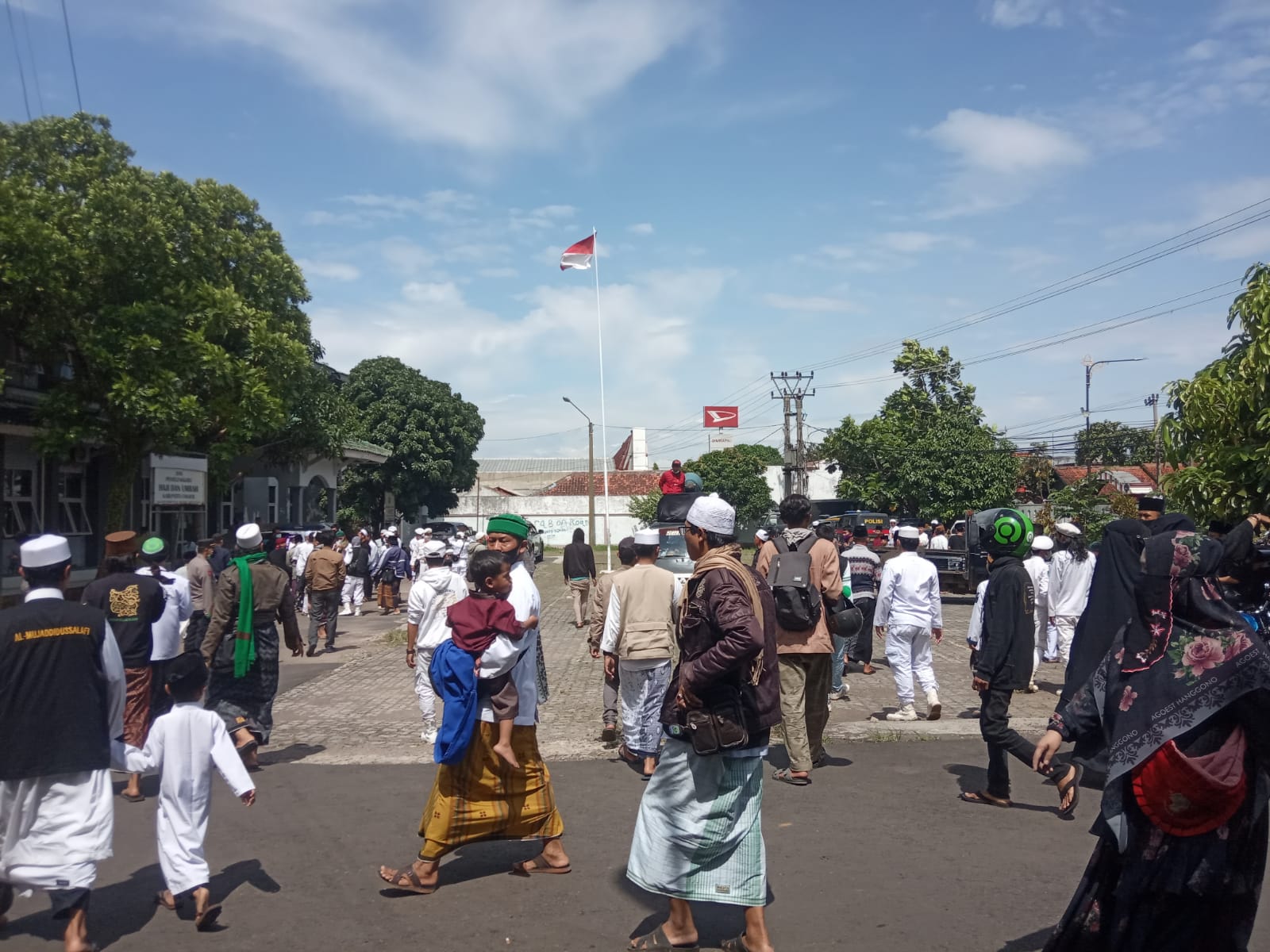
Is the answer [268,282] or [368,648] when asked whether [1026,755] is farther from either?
[268,282]


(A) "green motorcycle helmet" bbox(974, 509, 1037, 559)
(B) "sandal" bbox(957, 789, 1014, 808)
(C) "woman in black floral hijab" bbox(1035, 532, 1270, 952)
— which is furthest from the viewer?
(A) "green motorcycle helmet" bbox(974, 509, 1037, 559)

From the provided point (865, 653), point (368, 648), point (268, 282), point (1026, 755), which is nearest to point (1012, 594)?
point (1026, 755)

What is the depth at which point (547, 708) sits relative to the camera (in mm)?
10523

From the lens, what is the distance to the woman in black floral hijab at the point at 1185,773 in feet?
10.7

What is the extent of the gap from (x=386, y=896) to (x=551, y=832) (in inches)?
34.7

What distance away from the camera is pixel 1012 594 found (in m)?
6.65

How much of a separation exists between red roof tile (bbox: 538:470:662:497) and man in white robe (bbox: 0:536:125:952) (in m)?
62.4

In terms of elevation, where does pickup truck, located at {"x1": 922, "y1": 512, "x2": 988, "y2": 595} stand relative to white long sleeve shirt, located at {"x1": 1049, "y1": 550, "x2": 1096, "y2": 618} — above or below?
below

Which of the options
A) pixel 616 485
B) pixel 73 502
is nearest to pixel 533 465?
pixel 616 485

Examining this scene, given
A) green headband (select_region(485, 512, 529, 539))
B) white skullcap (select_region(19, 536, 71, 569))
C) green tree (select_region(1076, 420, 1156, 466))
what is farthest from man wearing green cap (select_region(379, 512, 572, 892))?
green tree (select_region(1076, 420, 1156, 466))

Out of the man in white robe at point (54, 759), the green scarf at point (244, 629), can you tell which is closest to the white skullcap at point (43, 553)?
the man in white robe at point (54, 759)

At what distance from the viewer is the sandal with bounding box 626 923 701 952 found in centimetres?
447

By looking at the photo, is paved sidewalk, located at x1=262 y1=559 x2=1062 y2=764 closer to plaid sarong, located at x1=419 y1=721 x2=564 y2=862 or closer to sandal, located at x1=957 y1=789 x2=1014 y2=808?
sandal, located at x1=957 y1=789 x2=1014 y2=808

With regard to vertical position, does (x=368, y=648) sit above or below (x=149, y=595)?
below
